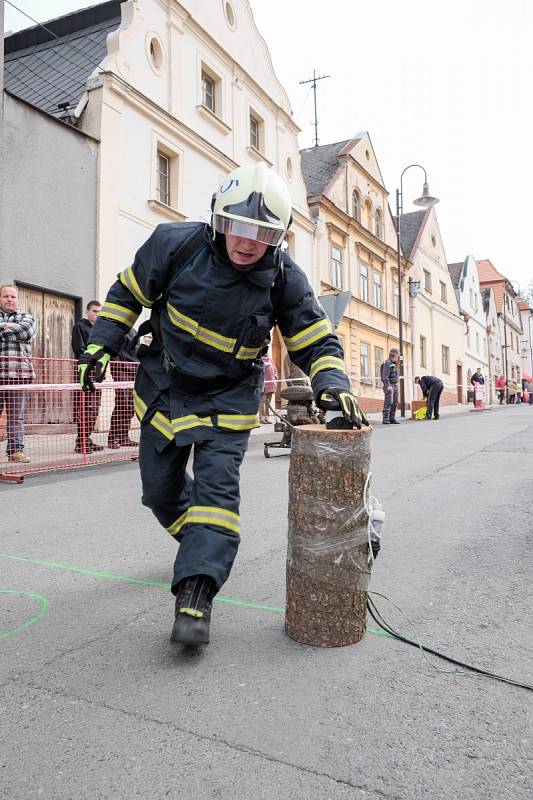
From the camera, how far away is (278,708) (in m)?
1.97

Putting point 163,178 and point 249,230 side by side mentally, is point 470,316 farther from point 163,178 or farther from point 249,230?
point 249,230

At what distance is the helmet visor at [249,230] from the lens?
2.50 m

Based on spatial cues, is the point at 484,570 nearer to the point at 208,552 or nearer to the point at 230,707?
the point at 208,552

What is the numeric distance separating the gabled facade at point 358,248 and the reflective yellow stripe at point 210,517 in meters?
21.1

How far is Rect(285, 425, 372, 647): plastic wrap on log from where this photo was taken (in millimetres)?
2449

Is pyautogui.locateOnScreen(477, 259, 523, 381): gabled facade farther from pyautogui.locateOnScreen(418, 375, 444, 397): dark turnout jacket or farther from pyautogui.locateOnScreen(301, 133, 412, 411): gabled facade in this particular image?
pyautogui.locateOnScreen(418, 375, 444, 397): dark turnout jacket

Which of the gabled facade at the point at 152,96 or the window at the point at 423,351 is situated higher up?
the gabled facade at the point at 152,96

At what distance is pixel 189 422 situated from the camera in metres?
2.67

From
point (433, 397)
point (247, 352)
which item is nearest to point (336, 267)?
point (433, 397)

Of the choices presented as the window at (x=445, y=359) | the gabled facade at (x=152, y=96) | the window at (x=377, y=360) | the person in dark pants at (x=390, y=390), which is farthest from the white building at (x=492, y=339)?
the gabled facade at (x=152, y=96)

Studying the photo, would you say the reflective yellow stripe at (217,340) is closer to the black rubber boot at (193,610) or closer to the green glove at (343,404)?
the green glove at (343,404)

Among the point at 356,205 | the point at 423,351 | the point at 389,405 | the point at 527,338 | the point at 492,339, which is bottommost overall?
the point at 389,405

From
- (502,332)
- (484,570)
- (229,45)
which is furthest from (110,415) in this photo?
(502,332)

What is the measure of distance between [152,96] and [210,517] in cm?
1377
